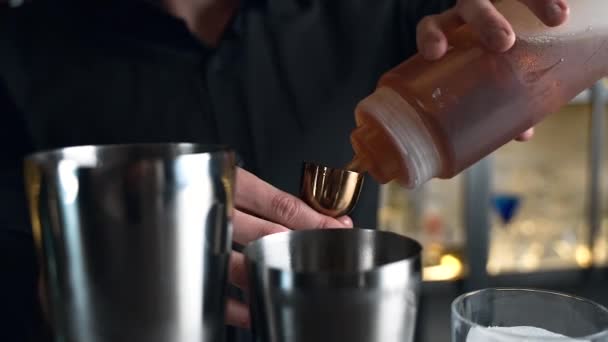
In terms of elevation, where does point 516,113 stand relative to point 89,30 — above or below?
below

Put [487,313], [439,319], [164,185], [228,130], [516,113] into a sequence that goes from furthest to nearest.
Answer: [439,319] → [228,130] → [516,113] → [487,313] → [164,185]

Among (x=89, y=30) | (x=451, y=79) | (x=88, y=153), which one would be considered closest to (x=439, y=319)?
(x=89, y=30)

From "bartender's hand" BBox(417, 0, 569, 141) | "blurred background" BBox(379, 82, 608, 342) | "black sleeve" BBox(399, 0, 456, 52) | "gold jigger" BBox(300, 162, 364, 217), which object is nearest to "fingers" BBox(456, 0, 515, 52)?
"bartender's hand" BBox(417, 0, 569, 141)

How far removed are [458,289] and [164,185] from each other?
173 centimetres

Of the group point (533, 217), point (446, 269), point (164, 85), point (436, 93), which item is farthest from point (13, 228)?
point (533, 217)

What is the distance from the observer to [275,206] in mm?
410

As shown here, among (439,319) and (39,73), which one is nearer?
(39,73)

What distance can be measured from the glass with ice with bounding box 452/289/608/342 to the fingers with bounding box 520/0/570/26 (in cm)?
21

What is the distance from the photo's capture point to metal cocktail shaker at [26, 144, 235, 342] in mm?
178

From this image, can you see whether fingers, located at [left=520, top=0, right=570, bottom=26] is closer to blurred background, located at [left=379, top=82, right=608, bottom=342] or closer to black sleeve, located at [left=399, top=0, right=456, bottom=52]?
black sleeve, located at [left=399, top=0, right=456, bottom=52]

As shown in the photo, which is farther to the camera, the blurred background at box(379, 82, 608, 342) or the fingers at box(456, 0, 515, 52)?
the blurred background at box(379, 82, 608, 342)

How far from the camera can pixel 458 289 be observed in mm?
1788

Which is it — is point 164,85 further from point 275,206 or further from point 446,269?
point 446,269

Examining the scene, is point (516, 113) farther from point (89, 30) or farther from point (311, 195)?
point (89, 30)
